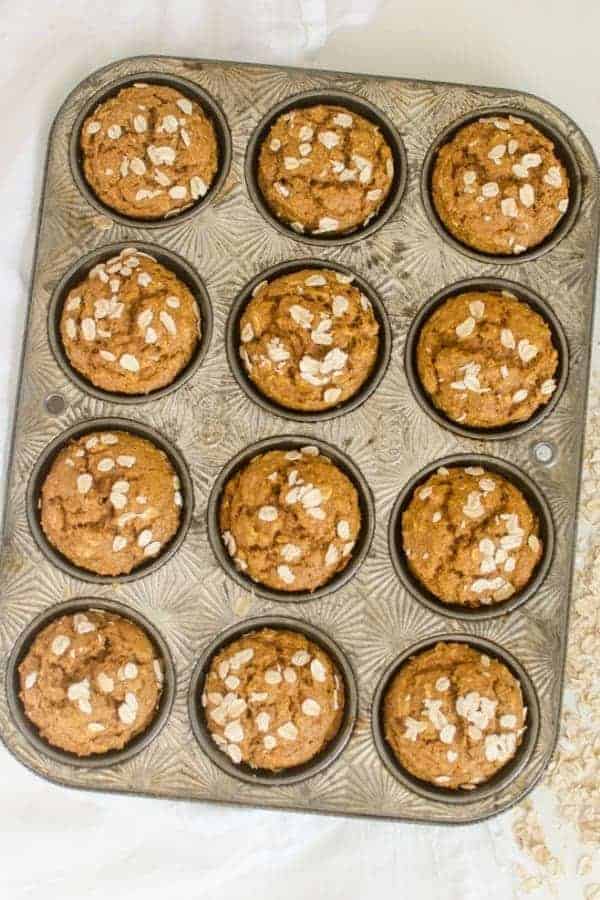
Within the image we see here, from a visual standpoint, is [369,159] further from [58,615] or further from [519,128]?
[58,615]

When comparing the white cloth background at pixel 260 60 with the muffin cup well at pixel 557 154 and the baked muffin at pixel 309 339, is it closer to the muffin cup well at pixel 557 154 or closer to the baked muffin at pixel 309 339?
the muffin cup well at pixel 557 154

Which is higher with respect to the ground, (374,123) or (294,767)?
(374,123)

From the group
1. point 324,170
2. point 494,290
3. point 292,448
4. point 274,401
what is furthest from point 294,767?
point 324,170

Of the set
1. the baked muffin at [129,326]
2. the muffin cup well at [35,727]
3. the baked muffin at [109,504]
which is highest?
the baked muffin at [129,326]

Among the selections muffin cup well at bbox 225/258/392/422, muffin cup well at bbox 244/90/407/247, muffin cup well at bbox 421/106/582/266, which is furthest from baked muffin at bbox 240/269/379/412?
muffin cup well at bbox 421/106/582/266

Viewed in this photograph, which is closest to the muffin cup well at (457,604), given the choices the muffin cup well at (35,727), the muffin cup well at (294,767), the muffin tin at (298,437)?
the muffin tin at (298,437)

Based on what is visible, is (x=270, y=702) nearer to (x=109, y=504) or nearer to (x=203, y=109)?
(x=109, y=504)

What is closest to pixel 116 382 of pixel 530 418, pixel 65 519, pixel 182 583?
pixel 65 519
